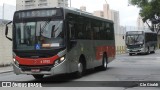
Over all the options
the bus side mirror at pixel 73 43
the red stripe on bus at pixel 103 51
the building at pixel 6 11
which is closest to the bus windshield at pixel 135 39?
the building at pixel 6 11

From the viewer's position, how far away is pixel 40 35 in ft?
51.3

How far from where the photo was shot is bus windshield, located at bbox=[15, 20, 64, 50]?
1559 cm

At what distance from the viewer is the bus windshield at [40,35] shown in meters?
15.6

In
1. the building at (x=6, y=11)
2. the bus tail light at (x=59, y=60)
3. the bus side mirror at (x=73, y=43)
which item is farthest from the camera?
the building at (x=6, y=11)

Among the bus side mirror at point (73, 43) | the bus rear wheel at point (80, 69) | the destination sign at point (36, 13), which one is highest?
the destination sign at point (36, 13)

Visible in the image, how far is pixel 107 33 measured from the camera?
23328 mm

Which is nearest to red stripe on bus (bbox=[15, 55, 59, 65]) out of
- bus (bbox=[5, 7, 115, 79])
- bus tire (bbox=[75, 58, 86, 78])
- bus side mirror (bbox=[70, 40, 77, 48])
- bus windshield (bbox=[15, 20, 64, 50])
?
bus (bbox=[5, 7, 115, 79])

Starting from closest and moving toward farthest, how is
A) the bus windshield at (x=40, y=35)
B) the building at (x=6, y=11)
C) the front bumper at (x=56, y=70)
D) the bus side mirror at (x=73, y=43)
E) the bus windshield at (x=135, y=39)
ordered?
1. the front bumper at (x=56, y=70)
2. the bus windshield at (x=40, y=35)
3. the bus side mirror at (x=73, y=43)
4. the building at (x=6, y=11)
5. the bus windshield at (x=135, y=39)

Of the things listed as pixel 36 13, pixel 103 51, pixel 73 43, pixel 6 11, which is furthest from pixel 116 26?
pixel 36 13

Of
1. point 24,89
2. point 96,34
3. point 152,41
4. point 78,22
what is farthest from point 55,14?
point 152,41

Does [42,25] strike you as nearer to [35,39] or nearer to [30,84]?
[35,39]

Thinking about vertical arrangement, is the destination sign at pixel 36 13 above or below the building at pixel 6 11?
below

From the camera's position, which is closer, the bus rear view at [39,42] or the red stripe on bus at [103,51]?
the bus rear view at [39,42]

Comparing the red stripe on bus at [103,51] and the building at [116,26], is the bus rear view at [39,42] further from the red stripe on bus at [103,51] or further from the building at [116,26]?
the building at [116,26]
